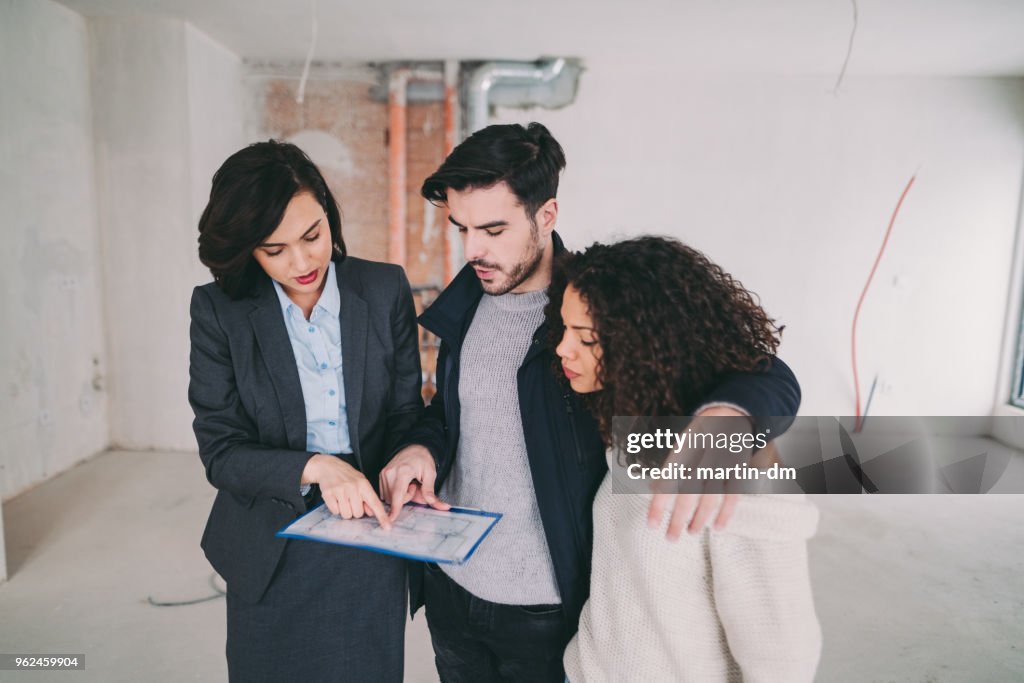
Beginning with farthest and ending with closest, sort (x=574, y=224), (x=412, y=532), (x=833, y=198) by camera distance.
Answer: (x=574, y=224) < (x=833, y=198) < (x=412, y=532)

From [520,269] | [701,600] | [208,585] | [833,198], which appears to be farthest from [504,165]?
[833,198]

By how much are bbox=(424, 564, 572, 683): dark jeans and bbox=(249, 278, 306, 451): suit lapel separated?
15.7 inches

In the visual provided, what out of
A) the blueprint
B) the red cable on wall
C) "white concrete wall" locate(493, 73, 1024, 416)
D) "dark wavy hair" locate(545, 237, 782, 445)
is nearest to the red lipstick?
the blueprint

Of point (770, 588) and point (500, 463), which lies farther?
point (500, 463)

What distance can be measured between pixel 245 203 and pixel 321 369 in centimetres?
32

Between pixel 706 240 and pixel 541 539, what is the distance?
149 inches

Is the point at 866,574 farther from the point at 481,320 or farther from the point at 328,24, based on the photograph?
the point at 328,24

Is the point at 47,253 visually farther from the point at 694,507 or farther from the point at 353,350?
the point at 694,507

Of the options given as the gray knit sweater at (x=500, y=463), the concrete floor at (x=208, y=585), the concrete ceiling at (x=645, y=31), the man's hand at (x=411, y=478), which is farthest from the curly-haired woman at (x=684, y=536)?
the concrete ceiling at (x=645, y=31)

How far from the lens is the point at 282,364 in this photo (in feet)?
3.51

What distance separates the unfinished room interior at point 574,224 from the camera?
251cm

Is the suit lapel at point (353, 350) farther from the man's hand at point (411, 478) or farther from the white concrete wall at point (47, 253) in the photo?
the white concrete wall at point (47, 253)

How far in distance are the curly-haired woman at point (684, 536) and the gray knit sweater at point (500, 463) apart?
14 centimetres

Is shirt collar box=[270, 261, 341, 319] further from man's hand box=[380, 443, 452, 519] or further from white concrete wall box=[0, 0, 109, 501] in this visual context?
white concrete wall box=[0, 0, 109, 501]
